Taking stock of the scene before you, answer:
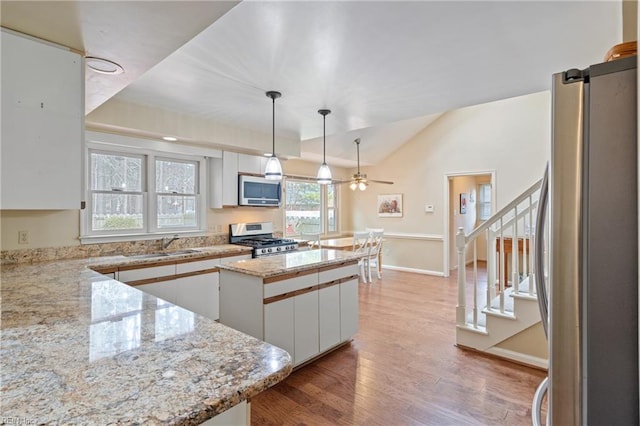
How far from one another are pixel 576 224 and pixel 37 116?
8.22 ft

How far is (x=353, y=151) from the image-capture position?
6363 mm

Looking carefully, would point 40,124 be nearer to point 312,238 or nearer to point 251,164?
point 251,164

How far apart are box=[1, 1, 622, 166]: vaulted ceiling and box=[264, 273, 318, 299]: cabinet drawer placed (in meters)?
1.64

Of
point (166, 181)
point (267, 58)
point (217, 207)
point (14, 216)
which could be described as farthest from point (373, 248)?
point (14, 216)

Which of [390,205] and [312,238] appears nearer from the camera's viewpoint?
[312,238]

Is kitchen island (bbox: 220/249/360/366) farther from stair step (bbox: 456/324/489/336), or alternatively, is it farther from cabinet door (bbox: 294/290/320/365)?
stair step (bbox: 456/324/489/336)

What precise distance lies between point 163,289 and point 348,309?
1.87 metres

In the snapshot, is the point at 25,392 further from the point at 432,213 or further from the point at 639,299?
the point at 432,213

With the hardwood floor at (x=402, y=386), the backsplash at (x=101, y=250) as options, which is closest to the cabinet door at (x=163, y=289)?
the backsplash at (x=101, y=250)

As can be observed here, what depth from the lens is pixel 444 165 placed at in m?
6.27

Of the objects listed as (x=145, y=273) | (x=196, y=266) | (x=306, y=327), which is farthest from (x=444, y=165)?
(x=145, y=273)

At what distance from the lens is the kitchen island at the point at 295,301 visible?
2361 millimetres

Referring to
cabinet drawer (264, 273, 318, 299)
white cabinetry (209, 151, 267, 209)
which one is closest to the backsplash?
white cabinetry (209, 151, 267, 209)

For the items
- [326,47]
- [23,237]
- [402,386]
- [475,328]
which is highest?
[326,47]
